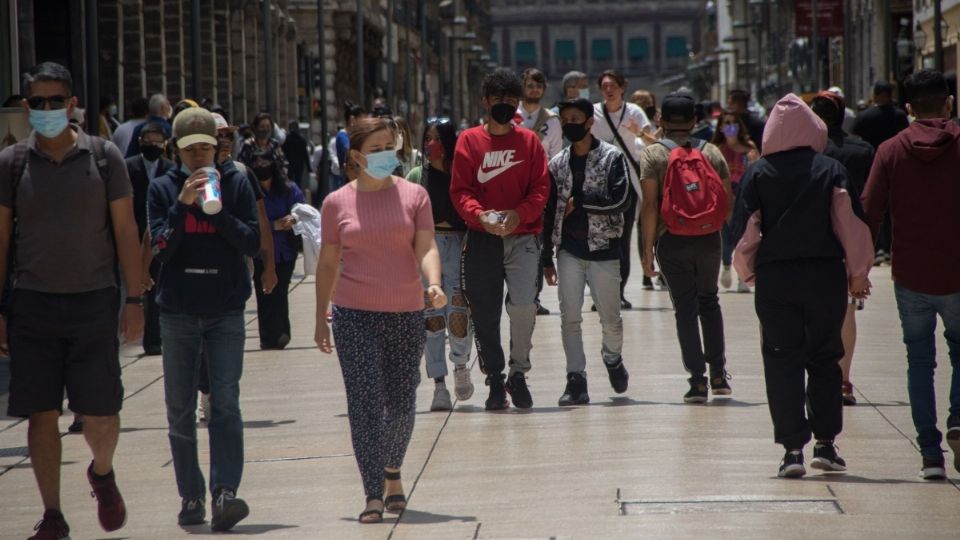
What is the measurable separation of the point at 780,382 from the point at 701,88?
143 meters

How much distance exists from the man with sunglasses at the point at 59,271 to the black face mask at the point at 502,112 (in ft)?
11.2

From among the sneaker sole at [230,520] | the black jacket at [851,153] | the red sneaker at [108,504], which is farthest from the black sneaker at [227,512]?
the black jacket at [851,153]

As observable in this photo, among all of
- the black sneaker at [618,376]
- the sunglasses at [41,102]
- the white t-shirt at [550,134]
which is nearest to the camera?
the sunglasses at [41,102]

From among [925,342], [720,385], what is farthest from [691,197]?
[925,342]

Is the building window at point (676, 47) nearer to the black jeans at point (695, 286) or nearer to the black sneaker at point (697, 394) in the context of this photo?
the black jeans at point (695, 286)

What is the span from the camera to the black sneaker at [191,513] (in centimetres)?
866

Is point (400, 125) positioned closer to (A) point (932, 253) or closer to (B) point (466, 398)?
(B) point (466, 398)

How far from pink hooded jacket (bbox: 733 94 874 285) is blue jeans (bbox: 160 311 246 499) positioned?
2413 mm

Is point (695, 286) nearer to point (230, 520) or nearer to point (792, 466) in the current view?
point (792, 466)

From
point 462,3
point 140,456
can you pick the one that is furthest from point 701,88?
point 140,456

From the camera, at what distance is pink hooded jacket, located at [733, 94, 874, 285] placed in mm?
9336

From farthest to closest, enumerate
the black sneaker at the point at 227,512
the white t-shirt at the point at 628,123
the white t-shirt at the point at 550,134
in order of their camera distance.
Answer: the white t-shirt at the point at 628,123 → the white t-shirt at the point at 550,134 → the black sneaker at the point at 227,512

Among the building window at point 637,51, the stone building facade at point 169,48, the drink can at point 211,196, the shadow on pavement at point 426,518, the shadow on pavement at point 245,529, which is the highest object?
the building window at point 637,51

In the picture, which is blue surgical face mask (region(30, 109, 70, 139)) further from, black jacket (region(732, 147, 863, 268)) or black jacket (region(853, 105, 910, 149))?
black jacket (region(853, 105, 910, 149))
